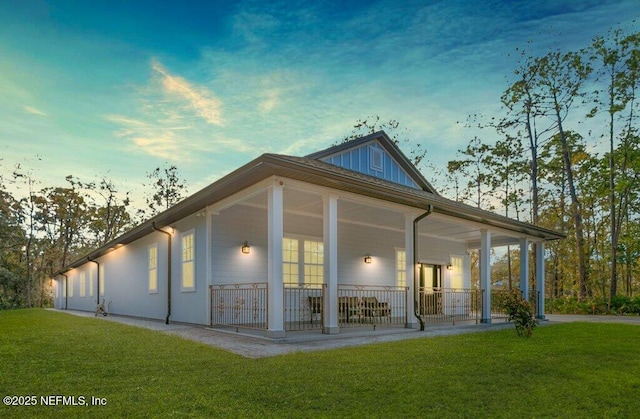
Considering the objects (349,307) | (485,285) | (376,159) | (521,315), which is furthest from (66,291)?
(521,315)

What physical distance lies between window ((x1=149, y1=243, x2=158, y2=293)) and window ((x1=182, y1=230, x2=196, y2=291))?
2.27m

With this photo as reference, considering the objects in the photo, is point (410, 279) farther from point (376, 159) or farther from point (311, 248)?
point (376, 159)

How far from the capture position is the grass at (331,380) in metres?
3.85

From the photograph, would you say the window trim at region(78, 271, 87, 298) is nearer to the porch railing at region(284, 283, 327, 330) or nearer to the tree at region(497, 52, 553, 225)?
the porch railing at region(284, 283, 327, 330)

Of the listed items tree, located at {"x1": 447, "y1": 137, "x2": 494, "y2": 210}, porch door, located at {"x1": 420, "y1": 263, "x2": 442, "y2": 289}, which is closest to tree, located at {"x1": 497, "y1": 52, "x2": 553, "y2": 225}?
tree, located at {"x1": 447, "y1": 137, "x2": 494, "y2": 210}

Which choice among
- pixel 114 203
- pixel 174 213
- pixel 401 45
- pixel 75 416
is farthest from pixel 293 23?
pixel 114 203

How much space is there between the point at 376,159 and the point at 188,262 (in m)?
6.52

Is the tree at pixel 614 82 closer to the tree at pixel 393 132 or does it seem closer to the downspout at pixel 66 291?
the tree at pixel 393 132

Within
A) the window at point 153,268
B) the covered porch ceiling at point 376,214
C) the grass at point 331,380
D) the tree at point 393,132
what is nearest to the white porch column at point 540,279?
the covered porch ceiling at point 376,214

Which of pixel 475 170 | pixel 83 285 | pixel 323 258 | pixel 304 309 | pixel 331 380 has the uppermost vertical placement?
pixel 475 170

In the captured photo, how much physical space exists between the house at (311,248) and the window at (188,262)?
0.03 m

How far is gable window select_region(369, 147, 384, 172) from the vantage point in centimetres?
1366

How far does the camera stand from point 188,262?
11.7 m

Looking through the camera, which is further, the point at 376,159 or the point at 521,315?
the point at 376,159
